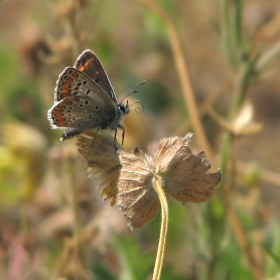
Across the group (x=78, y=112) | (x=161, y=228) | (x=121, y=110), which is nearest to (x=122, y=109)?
(x=121, y=110)

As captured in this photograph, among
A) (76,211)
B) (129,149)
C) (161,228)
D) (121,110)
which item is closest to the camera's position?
(161,228)

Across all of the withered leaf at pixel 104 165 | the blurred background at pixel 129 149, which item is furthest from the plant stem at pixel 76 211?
the withered leaf at pixel 104 165

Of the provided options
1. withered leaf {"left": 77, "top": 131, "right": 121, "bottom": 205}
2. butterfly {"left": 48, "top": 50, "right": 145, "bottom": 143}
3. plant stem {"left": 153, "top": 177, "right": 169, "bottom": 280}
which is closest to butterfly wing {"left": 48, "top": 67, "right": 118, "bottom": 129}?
butterfly {"left": 48, "top": 50, "right": 145, "bottom": 143}

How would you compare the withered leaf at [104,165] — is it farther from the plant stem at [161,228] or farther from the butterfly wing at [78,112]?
Result: the butterfly wing at [78,112]

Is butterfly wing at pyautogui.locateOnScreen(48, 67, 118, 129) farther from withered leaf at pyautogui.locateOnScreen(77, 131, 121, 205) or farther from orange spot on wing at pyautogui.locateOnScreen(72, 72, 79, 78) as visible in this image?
withered leaf at pyautogui.locateOnScreen(77, 131, 121, 205)

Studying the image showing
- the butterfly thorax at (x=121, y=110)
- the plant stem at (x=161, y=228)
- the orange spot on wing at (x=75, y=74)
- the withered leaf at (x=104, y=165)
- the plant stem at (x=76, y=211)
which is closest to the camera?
the plant stem at (x=161, y=228)

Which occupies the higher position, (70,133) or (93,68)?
(93,68)

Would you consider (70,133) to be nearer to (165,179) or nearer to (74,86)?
(74,86)

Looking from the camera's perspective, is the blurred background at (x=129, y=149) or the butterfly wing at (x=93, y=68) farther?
the blurred background at (x=129, y=149)

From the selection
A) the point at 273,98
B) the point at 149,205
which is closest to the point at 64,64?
the point at 149,205
